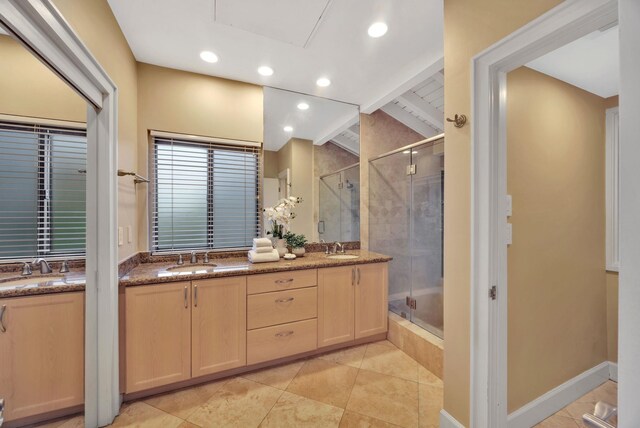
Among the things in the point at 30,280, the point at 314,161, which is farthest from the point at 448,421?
the point at 30,280

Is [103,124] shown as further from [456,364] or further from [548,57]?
[548,57]

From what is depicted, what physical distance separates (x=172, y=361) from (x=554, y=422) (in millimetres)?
2471

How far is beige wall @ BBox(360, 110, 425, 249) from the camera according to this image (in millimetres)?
3199

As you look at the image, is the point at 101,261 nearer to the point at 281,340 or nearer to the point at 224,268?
the point at 224,268

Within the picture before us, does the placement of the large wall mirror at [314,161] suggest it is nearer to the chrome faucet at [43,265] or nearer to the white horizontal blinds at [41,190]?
the white horizontal blinds at [41,190]

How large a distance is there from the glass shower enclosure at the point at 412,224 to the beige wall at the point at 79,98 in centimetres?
237

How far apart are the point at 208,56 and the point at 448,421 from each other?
3027mm

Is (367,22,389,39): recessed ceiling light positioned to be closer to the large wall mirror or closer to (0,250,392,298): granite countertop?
the large wall mirror

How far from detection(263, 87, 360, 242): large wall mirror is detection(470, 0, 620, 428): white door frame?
6.01 ft

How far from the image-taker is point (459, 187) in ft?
4.78

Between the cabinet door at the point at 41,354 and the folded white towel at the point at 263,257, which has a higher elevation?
the folded white towel at the point at 263,257

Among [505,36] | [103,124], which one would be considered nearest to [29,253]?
[103,124]

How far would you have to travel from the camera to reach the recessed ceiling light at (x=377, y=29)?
186 cm

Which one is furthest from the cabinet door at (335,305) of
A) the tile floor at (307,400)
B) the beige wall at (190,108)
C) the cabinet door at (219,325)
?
the beige wall at (190,108)
